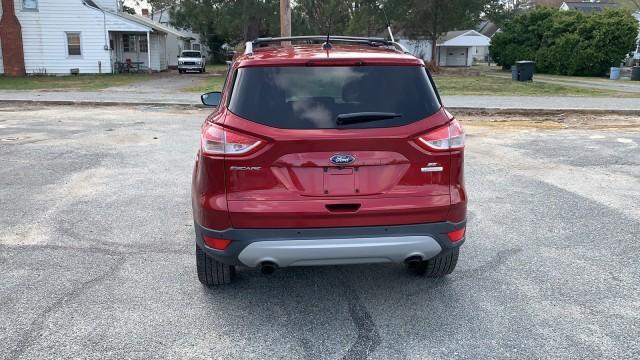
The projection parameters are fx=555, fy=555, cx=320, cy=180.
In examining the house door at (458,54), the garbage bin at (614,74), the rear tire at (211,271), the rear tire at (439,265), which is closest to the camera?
the rear tire at (211,271)

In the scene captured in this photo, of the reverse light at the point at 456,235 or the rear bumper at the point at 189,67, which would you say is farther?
the rear bumper at the point at 189,67

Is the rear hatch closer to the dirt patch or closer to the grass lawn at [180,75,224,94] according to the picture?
the dirt patch

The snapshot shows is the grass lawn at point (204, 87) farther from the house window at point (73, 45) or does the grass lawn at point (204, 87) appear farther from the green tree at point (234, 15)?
the house window at point (73, 45)

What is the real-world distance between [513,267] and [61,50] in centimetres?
3548

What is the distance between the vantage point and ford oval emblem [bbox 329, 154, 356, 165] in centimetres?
342

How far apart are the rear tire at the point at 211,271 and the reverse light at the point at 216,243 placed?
39 centimetres

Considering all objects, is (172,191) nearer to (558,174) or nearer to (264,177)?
(264,177)

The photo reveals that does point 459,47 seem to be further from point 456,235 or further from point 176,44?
point 456,235

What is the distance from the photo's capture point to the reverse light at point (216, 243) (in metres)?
3.50

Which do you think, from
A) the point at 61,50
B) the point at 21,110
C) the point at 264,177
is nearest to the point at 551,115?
the point at 264,177

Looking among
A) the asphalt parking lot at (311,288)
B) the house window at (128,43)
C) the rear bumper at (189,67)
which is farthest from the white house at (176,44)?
the asphalt parking lot at (311,288)

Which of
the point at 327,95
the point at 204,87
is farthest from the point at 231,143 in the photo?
the point at 204,87

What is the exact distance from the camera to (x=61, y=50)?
34250mm

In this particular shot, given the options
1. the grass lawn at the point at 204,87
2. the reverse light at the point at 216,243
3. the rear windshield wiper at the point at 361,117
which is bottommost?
the reverse light at the point at 216,243
